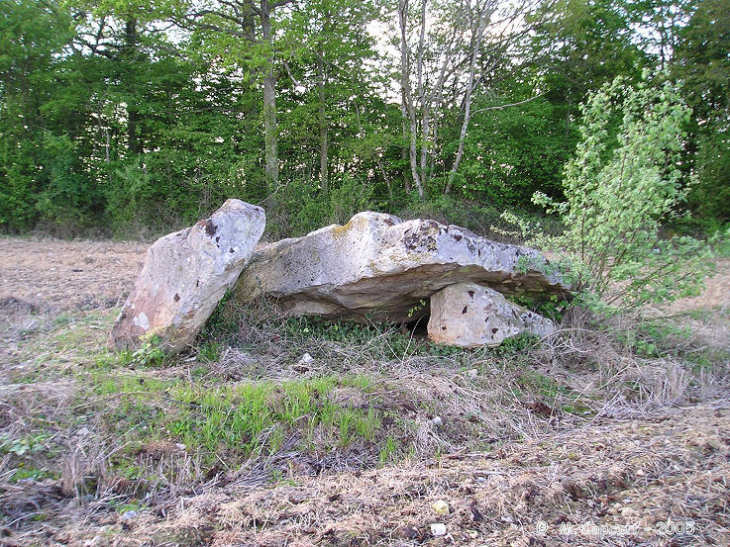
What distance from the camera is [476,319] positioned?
4.53 metres

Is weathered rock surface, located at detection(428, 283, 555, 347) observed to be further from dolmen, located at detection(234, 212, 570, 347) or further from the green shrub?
the green shrub

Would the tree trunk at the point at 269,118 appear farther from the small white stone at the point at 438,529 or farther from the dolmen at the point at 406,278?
the small white stone at the point at 438,529

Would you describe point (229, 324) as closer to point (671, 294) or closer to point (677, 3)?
point (671, 294)

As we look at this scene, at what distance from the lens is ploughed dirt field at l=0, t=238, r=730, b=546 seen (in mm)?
2242

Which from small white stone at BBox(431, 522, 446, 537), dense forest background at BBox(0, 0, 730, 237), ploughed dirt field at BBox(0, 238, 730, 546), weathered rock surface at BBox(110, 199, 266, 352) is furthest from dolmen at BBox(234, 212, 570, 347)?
dense forest background at BBox(0, 0, 730, 237)

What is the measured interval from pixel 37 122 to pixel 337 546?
13950 millimetres

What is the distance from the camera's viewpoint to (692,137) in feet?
39.1

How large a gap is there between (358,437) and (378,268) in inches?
63.2

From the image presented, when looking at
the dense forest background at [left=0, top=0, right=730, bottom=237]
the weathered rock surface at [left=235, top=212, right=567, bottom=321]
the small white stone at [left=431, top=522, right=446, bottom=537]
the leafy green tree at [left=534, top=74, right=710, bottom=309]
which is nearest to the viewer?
the small white stone at [left=431, top=522, right=446, bottom=537]

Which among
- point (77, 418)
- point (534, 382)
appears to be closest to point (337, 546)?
point (77, 418)

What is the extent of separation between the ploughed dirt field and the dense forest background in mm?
6668

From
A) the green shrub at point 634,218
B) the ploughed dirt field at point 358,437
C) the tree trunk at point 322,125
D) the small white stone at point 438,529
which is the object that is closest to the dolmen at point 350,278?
the ploughed dirt field at point 358,437

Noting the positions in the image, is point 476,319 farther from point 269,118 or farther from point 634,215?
point 269,118

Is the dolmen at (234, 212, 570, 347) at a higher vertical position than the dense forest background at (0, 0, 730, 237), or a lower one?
lower
